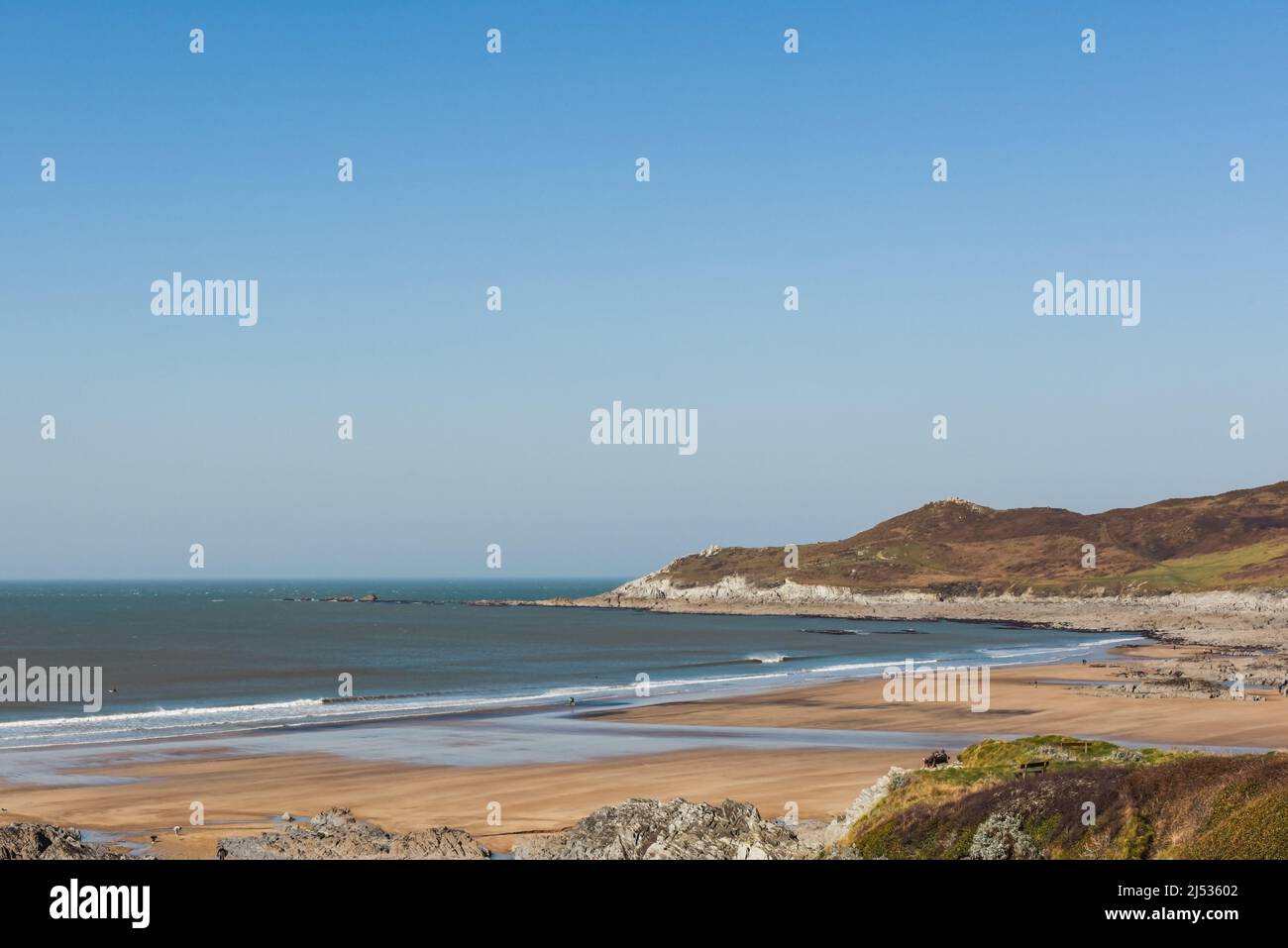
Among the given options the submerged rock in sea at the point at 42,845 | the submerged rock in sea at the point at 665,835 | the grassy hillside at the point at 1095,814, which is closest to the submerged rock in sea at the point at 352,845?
the submerged rock in sea at the point at 665,835

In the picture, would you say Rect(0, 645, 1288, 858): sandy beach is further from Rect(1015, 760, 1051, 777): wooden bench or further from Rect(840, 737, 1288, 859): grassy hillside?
Rect(840, 737, 1288, 859): grassy hillside

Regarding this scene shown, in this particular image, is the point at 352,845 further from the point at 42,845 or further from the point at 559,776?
the point at 559,776

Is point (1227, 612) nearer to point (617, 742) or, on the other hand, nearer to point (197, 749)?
point (617, 742)

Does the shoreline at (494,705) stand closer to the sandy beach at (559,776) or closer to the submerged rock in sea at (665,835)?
the sandy beach at (559,776)

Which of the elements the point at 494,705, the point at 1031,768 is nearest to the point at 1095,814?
the point at 1031,768

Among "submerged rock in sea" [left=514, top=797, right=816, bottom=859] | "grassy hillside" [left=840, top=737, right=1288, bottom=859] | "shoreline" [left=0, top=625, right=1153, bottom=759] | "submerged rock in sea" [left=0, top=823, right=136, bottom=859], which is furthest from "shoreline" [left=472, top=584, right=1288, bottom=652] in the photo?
"submerged rock in sea" [left=0, top=823, right=136, bottom=859]
